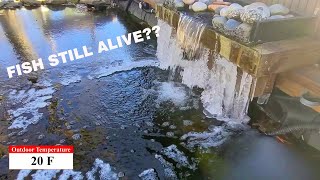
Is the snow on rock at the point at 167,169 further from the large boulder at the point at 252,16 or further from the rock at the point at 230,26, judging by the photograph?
the large boulder at the point at 252,16

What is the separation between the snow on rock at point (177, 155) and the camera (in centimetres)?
550

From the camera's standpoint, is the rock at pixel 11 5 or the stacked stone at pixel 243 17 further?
the rock at pixel 11 5

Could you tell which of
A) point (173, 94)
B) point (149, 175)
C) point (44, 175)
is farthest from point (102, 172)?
point (173, 94)

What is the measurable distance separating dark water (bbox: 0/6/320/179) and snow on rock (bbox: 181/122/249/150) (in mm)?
22

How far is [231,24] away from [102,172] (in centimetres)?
395

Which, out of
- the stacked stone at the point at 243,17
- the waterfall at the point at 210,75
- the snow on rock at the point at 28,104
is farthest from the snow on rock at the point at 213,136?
the snow on rock at the point at 28,104

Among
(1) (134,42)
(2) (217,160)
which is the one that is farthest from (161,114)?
(1) (134,42)

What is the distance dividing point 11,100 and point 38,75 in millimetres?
1479

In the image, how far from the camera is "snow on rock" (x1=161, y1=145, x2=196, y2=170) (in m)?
5.50

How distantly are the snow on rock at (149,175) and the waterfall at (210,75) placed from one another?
2.26m

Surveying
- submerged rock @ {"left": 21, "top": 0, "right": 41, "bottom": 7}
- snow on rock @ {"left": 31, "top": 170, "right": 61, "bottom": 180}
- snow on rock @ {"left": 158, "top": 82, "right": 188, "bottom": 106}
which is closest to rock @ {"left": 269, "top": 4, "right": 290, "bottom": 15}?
snow on rock @ {"left": 158, "top": 82, "right": 188, "bottom": 106}

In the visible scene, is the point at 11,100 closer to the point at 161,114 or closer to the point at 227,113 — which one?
the point at 161,114

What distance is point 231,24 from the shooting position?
577 cm

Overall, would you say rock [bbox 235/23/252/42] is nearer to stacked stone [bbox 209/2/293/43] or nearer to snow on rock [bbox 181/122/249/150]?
stacked stone [bbox 209/2/293/43]
